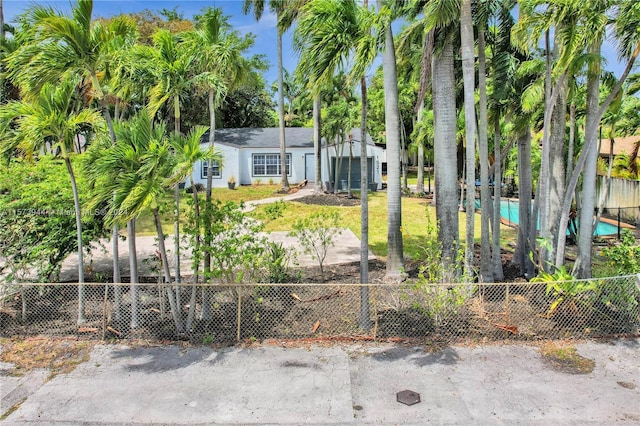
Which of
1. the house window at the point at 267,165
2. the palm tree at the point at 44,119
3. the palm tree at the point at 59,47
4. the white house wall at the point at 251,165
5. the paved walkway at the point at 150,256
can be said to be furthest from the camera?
the house window at the point at 267,165

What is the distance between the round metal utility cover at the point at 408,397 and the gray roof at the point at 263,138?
24.4m

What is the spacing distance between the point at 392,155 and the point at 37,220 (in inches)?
276

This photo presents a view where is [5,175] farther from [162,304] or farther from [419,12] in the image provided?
[419,12]

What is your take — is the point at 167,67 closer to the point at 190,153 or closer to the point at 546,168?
the point at 190,153

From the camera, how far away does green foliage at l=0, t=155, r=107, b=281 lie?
26.2 ft

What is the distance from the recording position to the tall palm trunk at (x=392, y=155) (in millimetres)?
9383

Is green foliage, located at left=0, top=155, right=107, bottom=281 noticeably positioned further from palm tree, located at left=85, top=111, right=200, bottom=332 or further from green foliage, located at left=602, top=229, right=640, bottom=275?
green foliage, located at left=602, top=229, right=640, bottom=275

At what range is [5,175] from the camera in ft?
27.7

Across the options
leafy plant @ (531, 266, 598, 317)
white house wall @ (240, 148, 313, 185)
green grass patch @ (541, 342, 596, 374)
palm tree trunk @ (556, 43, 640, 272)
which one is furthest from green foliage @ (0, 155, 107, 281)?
white house wall @ (240, 148, 313, 185)

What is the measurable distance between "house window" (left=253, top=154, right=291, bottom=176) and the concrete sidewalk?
77.9ft

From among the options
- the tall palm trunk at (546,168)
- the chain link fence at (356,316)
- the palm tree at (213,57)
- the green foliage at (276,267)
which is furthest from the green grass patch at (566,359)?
the palm tree at (213,57)

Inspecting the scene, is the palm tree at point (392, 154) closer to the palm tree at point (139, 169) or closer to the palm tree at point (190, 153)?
the palm tree at point (190, 153)

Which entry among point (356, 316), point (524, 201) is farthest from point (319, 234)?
point (524, 201)

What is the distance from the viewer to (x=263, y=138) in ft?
102
